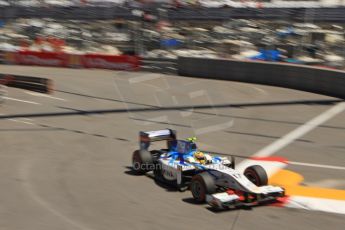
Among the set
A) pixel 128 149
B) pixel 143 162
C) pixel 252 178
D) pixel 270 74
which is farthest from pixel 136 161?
pixel 270 74

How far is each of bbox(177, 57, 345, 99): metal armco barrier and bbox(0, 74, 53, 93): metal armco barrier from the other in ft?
29.1

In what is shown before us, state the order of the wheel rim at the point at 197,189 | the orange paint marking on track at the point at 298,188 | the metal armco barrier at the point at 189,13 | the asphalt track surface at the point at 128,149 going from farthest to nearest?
the metal armco barrier at the point at 189,13, the orange paint marking on track at the point at 298,188, the wheel rim at the point at 197,189, the asphalt track surface at the point at 128,149

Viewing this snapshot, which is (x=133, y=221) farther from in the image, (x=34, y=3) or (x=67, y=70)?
(x=34, y=3)

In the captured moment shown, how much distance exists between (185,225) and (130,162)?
Answer: 4343mm

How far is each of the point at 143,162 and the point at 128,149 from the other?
2900 millimetres

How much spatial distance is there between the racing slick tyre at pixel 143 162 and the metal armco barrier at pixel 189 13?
80.1 feet

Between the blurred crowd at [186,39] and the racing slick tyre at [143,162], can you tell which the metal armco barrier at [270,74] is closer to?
the blurred crowd at [186,39]

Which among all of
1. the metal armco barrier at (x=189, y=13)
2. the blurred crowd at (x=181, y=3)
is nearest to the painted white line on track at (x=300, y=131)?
the metal armco barrier at (x=189, y=13)

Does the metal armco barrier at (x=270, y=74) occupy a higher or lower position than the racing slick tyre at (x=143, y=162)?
lower

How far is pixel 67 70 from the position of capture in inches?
1248

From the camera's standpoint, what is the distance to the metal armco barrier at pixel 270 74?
74.3 ft

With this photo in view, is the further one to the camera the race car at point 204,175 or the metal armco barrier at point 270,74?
the metal armco barrier at point 270,74

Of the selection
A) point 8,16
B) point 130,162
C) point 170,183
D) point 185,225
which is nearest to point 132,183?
point 170,183

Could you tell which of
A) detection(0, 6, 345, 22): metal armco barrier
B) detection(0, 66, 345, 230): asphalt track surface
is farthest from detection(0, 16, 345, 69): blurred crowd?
detection(0, 66, 345, 230): asphalt track surface
